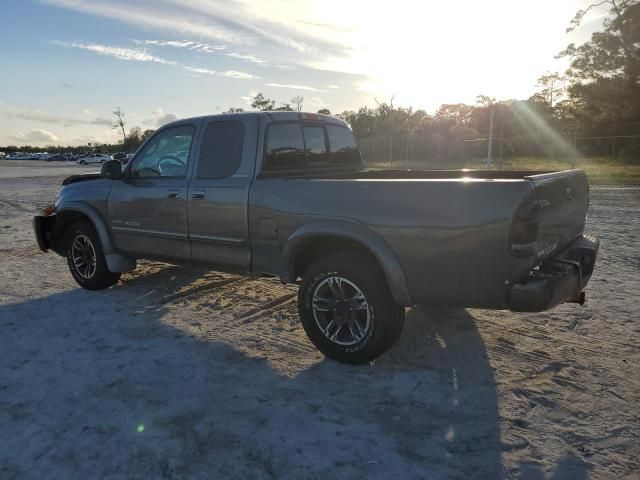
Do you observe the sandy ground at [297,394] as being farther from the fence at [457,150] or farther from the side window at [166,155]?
the fence at [457,150]

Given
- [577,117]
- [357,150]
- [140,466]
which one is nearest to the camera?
[140,466]

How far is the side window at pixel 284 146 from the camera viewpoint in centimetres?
457

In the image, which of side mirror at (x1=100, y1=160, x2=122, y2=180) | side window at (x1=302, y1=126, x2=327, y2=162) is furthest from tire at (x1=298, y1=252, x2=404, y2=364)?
side mirror at (x1=100, y1=160, x2=122, y2=180)

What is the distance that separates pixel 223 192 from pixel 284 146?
0.71 meters

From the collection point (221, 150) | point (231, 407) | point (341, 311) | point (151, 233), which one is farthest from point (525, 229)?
point (151, 233)

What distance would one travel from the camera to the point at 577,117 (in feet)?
136

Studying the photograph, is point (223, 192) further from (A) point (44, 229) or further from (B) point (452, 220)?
(A) point (44, 229)

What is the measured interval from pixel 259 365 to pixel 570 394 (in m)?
2.21

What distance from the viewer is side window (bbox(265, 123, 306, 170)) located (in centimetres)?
457

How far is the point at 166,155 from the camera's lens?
5250 mm

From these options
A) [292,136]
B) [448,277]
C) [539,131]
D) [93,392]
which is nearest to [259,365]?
[93,392]

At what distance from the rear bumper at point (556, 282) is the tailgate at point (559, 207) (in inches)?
3.5

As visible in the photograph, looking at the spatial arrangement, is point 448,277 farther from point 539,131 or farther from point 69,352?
point 539,131

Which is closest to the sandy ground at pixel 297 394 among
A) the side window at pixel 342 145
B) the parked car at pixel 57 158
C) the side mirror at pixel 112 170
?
the side mirror at pixel 112 170
